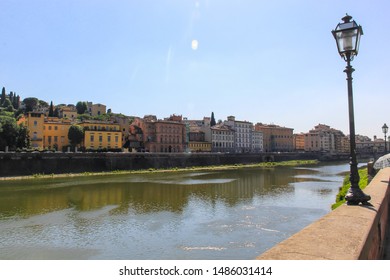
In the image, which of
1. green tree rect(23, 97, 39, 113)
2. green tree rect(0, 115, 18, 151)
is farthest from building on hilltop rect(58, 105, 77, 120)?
green tree rect(0, 115, 18, 151)

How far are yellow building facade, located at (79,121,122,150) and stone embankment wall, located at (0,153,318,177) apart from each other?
33.7ft

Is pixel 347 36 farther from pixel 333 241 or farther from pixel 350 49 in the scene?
pixel 333 241

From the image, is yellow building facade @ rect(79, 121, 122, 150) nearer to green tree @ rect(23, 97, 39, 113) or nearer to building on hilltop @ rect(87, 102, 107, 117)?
building on hilltop @ rect(87, 102, 107, 117)

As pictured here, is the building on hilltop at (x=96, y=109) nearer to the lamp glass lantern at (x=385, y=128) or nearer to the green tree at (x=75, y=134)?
the green tree at (x=75, y=134)

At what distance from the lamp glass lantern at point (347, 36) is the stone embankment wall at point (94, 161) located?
158 ft

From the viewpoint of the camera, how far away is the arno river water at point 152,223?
1323cm

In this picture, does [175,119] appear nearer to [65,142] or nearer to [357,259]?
[65,142]

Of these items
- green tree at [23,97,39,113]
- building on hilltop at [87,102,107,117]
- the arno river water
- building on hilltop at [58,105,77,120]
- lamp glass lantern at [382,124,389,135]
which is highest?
green tree at [23,97,39,113]

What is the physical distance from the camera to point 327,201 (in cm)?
2431

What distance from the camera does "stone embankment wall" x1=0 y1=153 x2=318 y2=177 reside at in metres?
47.2

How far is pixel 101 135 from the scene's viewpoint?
69.1 m

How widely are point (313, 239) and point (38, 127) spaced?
6701 cm

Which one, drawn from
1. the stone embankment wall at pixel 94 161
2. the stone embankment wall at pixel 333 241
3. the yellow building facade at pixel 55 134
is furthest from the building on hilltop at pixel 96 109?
the stone embankment wall at pixel 333 241
